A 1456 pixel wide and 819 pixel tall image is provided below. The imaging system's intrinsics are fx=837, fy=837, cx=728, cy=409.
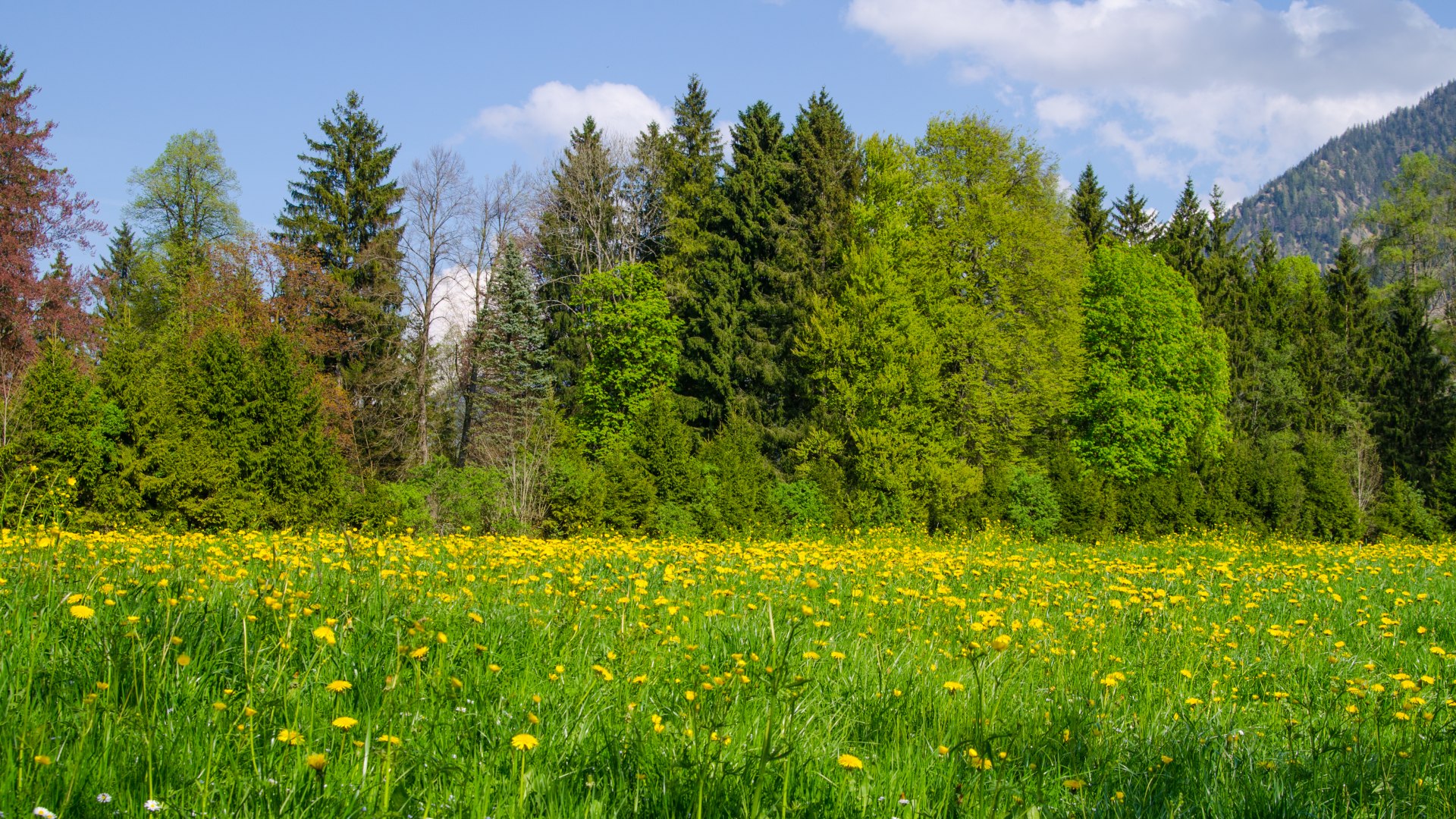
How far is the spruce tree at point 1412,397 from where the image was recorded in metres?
33.5

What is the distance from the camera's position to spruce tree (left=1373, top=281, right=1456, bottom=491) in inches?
1319

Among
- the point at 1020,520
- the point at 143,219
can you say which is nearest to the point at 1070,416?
the point at 1020,520

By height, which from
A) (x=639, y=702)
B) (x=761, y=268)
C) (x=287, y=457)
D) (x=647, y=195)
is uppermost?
(x=647, y=195)

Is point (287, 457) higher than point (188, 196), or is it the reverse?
point (188, 196)

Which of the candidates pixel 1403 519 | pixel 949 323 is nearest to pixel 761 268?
pixel 949 323

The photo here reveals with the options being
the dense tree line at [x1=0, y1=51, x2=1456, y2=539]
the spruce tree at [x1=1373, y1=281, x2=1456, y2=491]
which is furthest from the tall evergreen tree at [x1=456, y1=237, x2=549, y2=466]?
the spruce tree at [x1=1373, y1=281, x2=1456, y2=491]

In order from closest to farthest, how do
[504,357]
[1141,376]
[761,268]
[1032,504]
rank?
[1032,504]
[1141,376]
[761,268]
[504,357]

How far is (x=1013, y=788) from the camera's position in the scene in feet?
8.27

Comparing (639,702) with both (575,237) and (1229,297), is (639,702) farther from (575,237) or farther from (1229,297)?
(1229,297)

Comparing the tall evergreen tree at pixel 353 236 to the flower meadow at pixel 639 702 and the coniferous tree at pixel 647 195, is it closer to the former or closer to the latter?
the coniferous tree at pixel 647 195

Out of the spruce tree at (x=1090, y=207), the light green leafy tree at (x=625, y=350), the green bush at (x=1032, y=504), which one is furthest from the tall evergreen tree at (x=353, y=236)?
the spruce tree at (x=1090, y=207)

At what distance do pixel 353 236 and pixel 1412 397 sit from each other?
42434mm

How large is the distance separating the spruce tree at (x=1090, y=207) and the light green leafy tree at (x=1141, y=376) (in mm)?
9794

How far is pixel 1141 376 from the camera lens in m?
26.3
